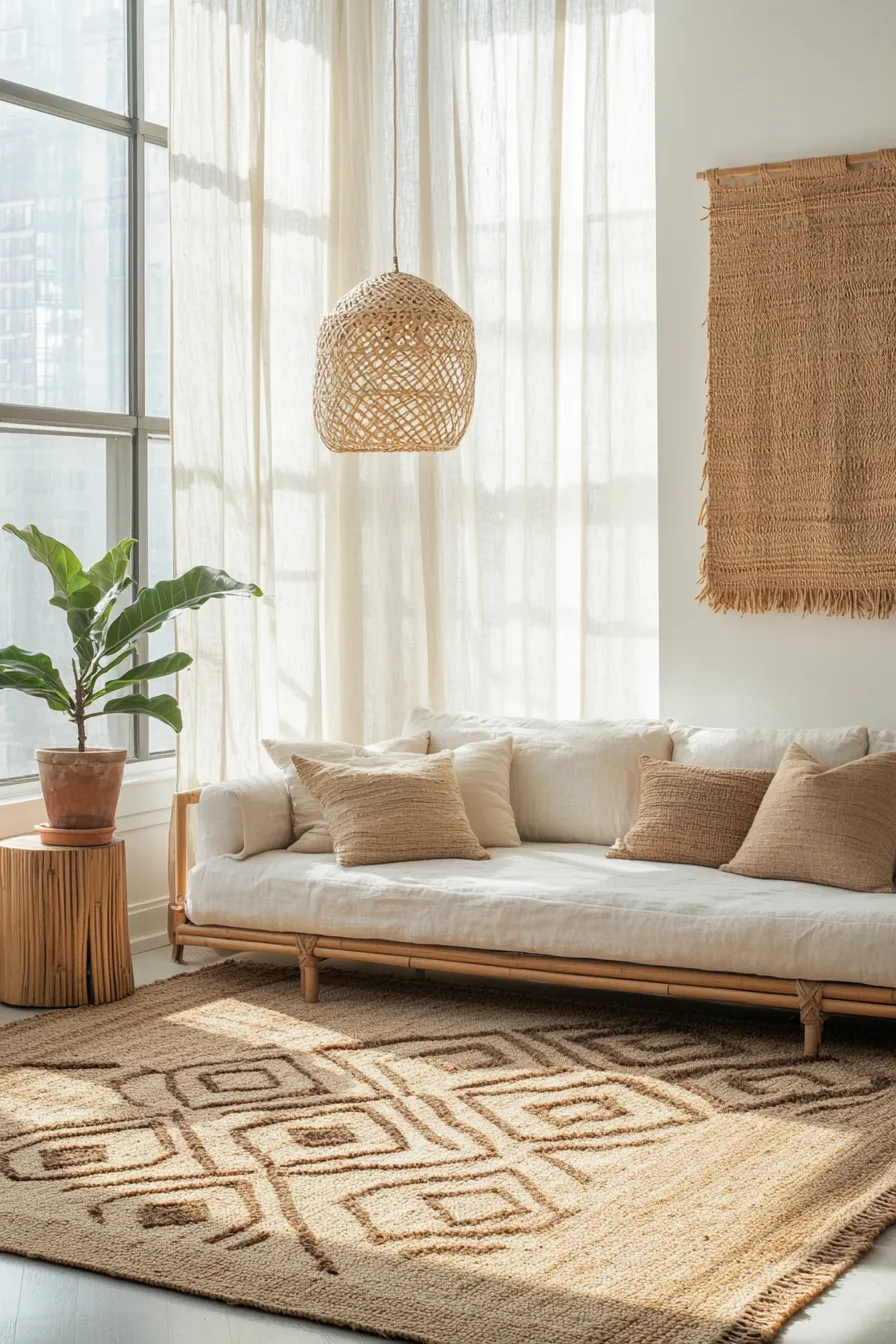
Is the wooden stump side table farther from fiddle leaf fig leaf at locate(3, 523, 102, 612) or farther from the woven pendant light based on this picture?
the woven pendant light

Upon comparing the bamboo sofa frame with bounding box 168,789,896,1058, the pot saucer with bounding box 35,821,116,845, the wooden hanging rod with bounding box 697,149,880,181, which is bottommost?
the bamboo sofa frame with bounding box 168,789,896,1058

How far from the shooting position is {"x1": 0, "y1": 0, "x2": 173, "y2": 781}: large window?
4984mm

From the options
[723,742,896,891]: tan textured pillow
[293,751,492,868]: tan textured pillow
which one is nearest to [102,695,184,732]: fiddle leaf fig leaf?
[293,751,492,868]: tan textured pillow

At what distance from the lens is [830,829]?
4.14m

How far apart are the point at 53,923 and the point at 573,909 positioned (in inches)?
58.4

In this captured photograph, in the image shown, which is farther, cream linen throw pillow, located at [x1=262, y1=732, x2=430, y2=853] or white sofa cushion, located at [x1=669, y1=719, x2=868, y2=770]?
cream linen throw pillow, located at [x1=262, y1=732, x2=430, y2=853]

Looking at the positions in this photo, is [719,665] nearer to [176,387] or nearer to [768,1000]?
[768,1000]

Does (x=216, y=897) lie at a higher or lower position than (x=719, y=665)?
lower

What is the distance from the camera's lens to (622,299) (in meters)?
5.28

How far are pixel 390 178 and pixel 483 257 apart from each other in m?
0.49

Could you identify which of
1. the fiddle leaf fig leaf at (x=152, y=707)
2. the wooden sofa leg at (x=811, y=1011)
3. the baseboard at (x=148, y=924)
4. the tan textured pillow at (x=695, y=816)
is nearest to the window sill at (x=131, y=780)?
the baseboard at (x=148, y=924)

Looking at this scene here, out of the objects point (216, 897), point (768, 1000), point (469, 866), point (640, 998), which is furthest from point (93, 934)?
point (768, 1000)

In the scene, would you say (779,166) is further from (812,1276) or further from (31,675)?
(812,1276)

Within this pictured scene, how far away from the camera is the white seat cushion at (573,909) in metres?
3.79
